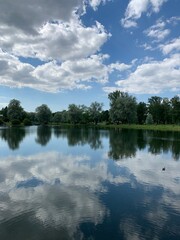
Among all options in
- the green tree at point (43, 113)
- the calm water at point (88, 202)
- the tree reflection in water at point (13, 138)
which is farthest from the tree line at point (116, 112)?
the calm water at point (88, 202)

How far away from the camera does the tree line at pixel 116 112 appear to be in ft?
355

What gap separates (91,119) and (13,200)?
143546 mm

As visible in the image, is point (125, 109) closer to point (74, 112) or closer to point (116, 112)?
point (116, 112)

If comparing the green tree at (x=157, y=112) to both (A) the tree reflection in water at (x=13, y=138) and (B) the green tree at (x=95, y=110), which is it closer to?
(B) the green tree at (x=95, y=110)

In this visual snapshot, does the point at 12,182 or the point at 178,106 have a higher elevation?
the point at 178,106

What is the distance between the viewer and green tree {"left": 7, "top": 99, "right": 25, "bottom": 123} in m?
135

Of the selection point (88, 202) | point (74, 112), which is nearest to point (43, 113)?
point (74, 112)

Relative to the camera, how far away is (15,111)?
447 ft

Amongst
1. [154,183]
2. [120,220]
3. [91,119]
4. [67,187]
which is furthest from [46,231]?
[91,119]

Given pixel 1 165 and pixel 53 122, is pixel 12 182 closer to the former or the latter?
pixel 1 165

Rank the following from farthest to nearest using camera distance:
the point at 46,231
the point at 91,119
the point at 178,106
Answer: the point at 91,119 → the point at 178,106 → the point at 46,231

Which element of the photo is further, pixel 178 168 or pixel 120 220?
pixel 178 168

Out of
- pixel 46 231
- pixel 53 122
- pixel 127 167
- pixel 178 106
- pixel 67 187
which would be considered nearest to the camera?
pixel 46 231

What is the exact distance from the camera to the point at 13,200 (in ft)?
42.6
